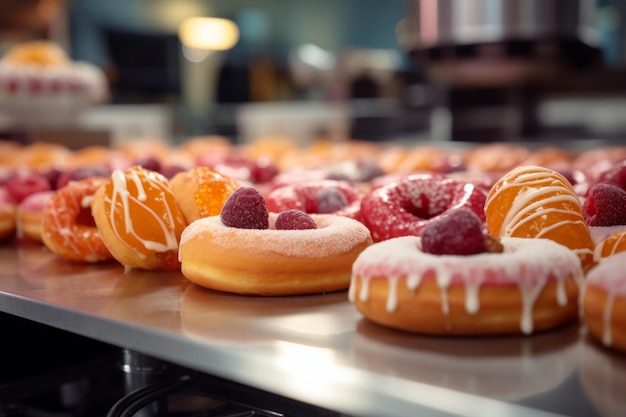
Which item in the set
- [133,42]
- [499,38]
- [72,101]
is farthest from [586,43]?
[133,42]

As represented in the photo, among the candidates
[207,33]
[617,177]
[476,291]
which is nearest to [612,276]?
[476,291]

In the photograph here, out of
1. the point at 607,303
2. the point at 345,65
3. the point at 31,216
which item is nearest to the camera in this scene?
the point at 607,303

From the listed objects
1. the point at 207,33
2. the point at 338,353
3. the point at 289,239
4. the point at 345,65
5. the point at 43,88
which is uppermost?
the point at 207,33

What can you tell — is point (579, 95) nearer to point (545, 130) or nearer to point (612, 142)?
point (545, 130)

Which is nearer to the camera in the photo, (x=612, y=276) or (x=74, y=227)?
(x=612, y=276)

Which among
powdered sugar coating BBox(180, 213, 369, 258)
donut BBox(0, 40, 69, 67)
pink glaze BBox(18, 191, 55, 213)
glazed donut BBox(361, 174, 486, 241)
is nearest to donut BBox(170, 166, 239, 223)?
powdered sugar coating BBox(180, 213, 369, 258)

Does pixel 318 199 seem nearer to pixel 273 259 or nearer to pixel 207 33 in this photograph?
pixel 273 259

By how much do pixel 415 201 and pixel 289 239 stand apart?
0.37m

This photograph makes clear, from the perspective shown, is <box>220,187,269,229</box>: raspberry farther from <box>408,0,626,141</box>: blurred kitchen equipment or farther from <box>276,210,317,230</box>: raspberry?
<box>408,0,626,141</box>: blurred kitchen equipment

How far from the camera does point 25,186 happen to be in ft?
6.52

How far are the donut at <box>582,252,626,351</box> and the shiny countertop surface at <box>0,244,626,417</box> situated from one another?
0.08 feet

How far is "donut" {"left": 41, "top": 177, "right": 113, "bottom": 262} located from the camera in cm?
158

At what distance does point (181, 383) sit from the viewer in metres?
1.50

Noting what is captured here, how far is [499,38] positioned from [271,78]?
22.9ft
